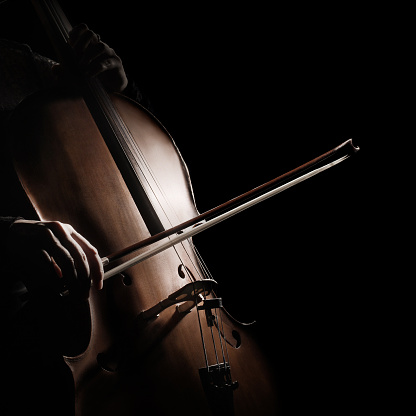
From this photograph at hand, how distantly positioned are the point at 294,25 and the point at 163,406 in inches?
51.6

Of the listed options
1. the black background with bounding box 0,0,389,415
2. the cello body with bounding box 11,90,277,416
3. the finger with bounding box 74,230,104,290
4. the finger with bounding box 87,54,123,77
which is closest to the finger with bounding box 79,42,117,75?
the finger with bounding box 87,54,123,77

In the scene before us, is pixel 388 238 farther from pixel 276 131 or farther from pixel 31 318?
pixel 31 318

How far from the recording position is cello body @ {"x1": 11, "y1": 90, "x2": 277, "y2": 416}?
0.54 metres

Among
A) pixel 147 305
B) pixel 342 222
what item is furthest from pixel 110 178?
pixel 342 222

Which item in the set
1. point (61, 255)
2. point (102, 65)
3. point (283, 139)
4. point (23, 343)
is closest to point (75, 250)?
point (61, 255)

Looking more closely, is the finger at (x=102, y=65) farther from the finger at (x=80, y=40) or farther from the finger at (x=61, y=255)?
the finger at (x=61, y=255)

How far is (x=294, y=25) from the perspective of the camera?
1.26m

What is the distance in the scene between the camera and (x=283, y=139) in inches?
51.8

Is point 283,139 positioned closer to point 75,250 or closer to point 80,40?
point 80,40

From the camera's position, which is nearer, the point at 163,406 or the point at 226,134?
the point at 163,406

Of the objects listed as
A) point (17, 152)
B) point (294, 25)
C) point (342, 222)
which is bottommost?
point (342, 222)

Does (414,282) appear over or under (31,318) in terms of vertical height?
under

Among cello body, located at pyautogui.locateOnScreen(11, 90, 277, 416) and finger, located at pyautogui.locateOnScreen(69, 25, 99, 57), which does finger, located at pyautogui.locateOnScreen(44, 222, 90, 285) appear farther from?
finger, located at pyautogui.locateOnScreen(69, 25, 99, 57)

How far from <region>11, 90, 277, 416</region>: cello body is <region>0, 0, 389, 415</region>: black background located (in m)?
0.50
